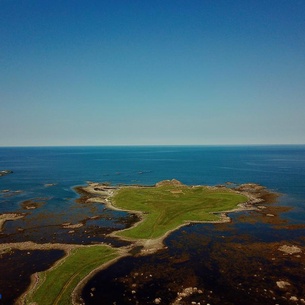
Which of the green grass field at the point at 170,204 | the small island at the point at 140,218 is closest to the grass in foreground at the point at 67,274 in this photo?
the small island at the point at 140,218

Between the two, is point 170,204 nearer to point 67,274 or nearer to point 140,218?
point 140,218

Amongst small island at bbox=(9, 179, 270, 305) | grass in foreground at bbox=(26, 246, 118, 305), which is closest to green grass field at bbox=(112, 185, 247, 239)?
small island at bbox=(9, 179, 270, 305)

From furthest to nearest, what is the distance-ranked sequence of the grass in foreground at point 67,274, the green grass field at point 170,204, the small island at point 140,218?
1. the green grass field at point 170,204
2. the small island at point 140,218
3. the grass in foreground at point 67,274

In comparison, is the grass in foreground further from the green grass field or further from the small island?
the green grass field

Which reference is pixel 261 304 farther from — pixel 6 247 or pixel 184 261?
pixel 6 247

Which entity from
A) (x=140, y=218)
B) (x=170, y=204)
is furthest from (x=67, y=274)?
(x=170, y=204)

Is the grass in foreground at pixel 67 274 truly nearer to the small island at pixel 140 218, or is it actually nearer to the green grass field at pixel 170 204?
the small island at pixel 140 218

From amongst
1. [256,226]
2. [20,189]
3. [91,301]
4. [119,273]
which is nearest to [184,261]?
[119,273]

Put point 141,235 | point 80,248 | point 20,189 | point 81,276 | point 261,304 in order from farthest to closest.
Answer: point 20,189 → point 141,235 → point 80,248 → point 81,276 → point 261,304
